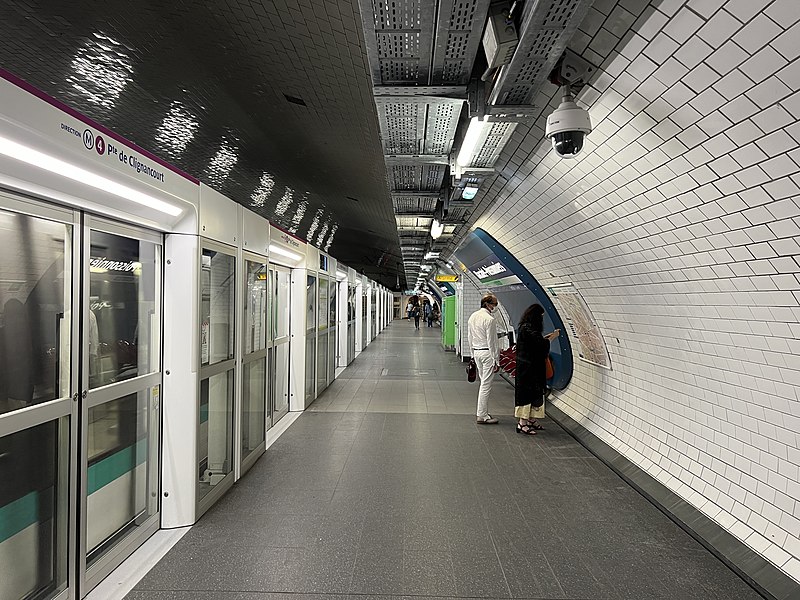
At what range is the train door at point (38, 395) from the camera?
7.67 feet

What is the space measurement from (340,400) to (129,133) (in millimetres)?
4878

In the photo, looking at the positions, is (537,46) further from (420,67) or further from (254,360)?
(254,360)

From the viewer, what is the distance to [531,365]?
659 centimetres

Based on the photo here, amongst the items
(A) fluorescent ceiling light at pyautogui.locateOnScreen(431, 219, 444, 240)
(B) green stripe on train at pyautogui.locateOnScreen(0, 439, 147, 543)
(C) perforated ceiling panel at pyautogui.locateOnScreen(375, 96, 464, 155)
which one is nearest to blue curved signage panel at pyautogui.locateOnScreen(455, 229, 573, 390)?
(A) fluorescent ceiling light at pyautogui.locateOnScreen(431, 219, 444, 240)

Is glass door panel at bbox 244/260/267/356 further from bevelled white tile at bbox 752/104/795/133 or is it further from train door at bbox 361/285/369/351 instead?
train door at bbox 361/285/369/351

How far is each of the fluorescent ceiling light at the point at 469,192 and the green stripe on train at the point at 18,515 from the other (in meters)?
4.42

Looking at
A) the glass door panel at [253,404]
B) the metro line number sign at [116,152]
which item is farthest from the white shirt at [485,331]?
the metro line number sign at [116,152]

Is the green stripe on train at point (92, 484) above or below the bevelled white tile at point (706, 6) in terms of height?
below

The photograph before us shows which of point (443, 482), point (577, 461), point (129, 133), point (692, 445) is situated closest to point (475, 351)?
point (577, 461)

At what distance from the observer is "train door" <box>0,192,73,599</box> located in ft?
7.67

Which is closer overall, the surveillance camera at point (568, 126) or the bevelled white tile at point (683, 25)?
the bevelled white tile at point (683, 25)

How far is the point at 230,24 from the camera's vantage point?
11.4 feet

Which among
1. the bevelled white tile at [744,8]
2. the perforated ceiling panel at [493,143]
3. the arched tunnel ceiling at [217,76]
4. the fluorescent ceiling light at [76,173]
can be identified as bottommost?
the fluorescent ceiling light at [76,173]

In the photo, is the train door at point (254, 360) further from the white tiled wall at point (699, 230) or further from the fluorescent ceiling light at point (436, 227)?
the fluorescent ceiling light at point (436, 227)
